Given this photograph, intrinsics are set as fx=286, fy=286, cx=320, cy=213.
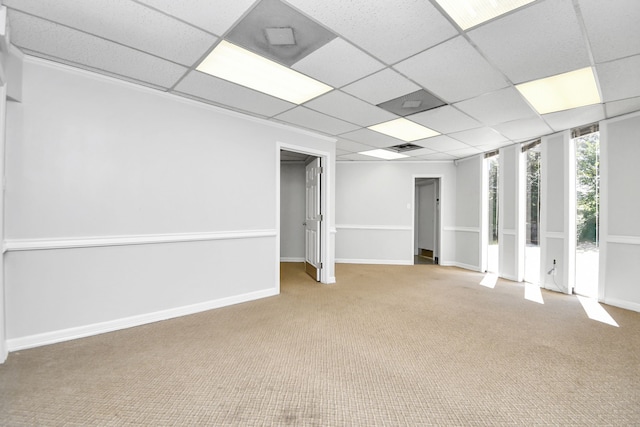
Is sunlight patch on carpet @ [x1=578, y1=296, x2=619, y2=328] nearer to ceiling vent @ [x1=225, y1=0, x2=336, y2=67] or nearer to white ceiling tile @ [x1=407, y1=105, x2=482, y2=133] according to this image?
white ceiling tile @ [x1=407, y1=105, x2=482, y2=133]

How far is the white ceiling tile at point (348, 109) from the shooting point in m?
3.15

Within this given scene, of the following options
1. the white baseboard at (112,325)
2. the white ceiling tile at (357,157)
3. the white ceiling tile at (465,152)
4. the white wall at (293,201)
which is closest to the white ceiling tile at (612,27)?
the white ceiling tile at (465,152)

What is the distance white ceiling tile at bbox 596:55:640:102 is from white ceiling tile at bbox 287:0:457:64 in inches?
62.3

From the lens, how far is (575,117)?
3.69m

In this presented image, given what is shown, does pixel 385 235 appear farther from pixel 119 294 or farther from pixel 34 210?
pixel 34 210

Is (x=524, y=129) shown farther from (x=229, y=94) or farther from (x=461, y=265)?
(x=229, y=94)

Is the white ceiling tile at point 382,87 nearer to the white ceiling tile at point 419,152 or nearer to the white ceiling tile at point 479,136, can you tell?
the white ceiling tile at point 479,136

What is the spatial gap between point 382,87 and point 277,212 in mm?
2099

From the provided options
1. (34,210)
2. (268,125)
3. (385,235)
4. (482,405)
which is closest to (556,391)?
(482,405)

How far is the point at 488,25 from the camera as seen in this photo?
1933 millimetres

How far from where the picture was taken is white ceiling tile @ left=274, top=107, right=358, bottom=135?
361 centimetres

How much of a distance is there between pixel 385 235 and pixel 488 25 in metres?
5.18

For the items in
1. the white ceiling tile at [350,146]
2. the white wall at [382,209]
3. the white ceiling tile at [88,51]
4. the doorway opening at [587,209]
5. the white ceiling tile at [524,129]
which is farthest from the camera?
the white wall at [382,209]

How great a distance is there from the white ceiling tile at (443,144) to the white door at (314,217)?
6.46 feet
